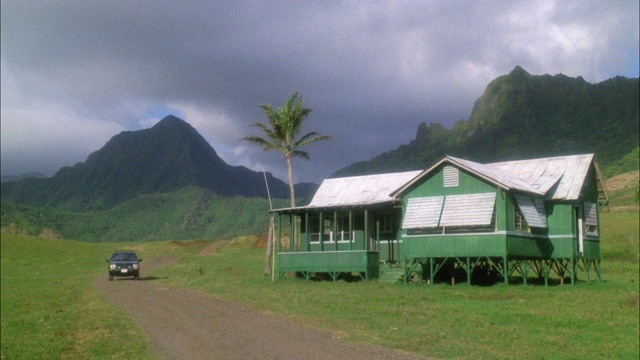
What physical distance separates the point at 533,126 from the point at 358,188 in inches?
4527

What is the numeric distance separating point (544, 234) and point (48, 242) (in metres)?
55.3

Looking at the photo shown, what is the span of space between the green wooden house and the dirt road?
412 inches

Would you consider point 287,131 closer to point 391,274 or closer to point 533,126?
point 391,274

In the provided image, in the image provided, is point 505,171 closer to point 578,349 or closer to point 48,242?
point 578,349

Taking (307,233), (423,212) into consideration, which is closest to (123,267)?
(307,233)

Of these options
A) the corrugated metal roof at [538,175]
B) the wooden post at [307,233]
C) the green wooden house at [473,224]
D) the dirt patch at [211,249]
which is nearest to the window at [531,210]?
the green wooden house at [473,224]

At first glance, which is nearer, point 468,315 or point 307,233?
point 468,315

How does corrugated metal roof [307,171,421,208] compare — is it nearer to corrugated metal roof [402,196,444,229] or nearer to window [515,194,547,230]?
corrugated metal roof [402,196,444,229]

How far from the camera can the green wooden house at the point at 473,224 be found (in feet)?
89.0

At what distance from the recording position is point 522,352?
506 inches

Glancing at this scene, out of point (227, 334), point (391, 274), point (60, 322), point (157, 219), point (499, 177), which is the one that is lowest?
point (60, 322)

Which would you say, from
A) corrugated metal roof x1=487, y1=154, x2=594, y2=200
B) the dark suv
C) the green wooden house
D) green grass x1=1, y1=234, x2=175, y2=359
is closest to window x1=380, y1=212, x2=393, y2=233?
the green wooden house

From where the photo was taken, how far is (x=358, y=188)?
120ft

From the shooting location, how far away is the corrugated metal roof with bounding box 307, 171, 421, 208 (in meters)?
35.0
